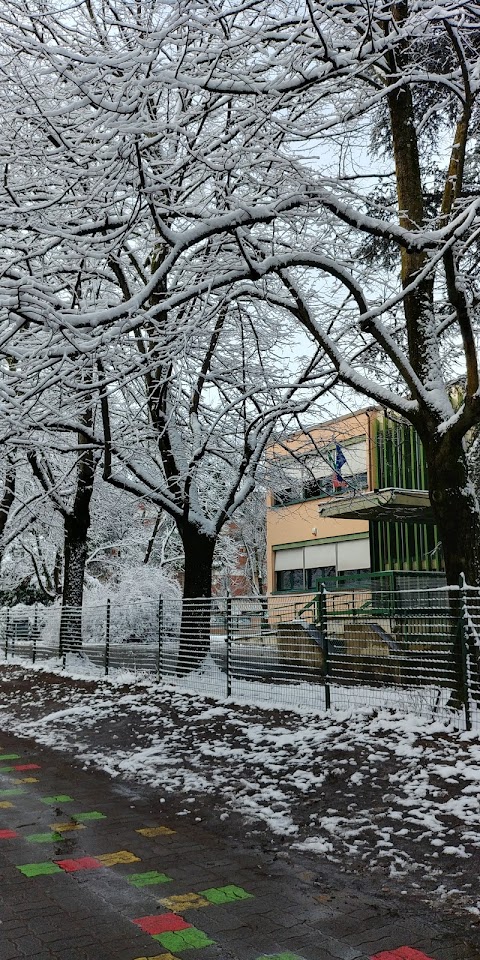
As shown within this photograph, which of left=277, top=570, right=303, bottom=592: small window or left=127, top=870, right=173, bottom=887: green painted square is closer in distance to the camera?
left=127, top=870, right=173, bottom=887: green painted square

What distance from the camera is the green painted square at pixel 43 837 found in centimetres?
592

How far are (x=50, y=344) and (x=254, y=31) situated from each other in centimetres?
415

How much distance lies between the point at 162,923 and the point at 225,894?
593 millimetres

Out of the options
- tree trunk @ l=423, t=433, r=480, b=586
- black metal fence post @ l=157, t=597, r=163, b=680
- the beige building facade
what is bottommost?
black metal fence post @ l=157, t=597, r=163, b=680

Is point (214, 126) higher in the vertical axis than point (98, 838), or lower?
higher

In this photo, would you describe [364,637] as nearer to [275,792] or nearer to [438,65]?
[275,792]

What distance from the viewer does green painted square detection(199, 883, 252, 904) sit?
4637 mm

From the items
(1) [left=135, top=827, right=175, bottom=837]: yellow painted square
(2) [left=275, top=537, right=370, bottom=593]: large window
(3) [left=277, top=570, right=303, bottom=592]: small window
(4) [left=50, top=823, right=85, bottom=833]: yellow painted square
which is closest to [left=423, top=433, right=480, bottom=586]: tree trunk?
(1) [left=135, top=827, right=175, bottom=837]: yellow painted square

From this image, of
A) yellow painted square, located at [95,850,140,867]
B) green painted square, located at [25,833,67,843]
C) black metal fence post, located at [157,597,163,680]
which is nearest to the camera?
yellow painted square, located at [95,850,140,867]

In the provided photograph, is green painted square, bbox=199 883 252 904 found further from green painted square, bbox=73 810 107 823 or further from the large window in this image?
the large window

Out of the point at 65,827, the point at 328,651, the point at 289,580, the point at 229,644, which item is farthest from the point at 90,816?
the point at 289,580

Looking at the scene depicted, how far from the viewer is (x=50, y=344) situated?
388 inches

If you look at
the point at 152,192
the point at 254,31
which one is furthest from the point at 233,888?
the point at 254,31

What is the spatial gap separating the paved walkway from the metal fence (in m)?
3.83
